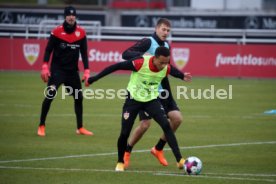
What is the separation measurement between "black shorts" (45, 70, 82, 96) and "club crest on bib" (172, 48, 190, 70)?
15.3 metres

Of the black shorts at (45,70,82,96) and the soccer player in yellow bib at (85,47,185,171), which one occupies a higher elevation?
the soccer player in yellow bib at (85,47,185,171)

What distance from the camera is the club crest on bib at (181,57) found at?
30750mm

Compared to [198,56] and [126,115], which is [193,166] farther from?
[198,56]

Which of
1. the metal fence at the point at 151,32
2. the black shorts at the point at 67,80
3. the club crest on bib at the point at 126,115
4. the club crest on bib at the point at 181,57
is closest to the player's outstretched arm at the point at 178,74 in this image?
the club crest on bib at the point at 126,115

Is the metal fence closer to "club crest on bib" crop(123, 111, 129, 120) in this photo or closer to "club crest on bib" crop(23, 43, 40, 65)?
"club crest on bib" crop(23, 43, 40, 65)

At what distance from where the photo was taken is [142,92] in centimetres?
1120

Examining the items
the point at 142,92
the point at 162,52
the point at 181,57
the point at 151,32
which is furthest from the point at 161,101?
the point at 151,32

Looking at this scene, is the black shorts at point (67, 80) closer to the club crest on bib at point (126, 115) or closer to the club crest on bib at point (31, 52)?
the club crest on bib at point (126, 115)

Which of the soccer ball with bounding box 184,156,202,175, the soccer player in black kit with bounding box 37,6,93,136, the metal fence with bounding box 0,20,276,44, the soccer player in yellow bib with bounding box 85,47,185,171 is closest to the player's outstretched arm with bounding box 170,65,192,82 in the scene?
the soccer player in yellow bib with bounding box 85,47,185,171

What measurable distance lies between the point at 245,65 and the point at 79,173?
66.9 feet

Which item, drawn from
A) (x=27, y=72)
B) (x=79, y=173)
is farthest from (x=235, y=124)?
(x=27, y=72)

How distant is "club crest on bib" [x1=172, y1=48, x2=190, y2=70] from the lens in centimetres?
3075

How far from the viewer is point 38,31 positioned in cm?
3841

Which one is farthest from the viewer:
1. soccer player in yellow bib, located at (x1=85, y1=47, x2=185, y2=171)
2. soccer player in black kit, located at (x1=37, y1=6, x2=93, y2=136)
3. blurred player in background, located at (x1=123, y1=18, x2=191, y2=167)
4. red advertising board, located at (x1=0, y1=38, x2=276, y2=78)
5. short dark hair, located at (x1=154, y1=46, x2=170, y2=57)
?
red advertising board, located at (x1=0, y1=38, x2=276, y2=78)
